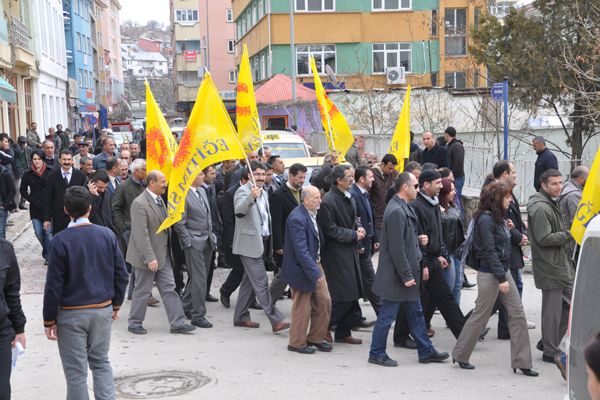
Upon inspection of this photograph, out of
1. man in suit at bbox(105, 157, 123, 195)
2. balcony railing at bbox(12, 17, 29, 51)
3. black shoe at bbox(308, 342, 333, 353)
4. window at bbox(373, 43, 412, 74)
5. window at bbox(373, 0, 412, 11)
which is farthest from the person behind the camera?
window at bbox(373, 43, 412, 74)

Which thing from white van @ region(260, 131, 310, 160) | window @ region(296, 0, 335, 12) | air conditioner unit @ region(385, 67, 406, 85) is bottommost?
white van @ region(260, 131, 310, 160)

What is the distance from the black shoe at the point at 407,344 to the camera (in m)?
8.52

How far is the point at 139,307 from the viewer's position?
9164mm

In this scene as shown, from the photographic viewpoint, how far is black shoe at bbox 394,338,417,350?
852 cm

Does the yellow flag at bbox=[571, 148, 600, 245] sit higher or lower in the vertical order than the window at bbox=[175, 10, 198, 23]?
lower

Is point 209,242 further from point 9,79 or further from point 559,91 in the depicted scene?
point 9,79

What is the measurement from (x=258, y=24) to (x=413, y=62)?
10064mm

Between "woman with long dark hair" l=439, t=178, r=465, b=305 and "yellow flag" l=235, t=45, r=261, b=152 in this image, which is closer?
"woman with long dark hair" l=439, t=178, r=465, b=305

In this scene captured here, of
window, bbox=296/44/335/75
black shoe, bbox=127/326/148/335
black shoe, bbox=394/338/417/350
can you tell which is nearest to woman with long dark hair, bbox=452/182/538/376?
black shoe, bbox=394/338/417/350

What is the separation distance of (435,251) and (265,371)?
2.17 meters

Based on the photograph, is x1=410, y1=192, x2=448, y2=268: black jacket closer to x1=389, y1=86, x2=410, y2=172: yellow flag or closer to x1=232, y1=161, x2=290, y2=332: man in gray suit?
x1=232, y1=161, x2=290, y2=332: man in gray suit

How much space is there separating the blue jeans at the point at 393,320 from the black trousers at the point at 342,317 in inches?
34.4

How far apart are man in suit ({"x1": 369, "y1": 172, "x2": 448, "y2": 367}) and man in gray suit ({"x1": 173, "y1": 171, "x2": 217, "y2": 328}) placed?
96.9 inches

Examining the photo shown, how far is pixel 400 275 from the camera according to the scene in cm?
760
